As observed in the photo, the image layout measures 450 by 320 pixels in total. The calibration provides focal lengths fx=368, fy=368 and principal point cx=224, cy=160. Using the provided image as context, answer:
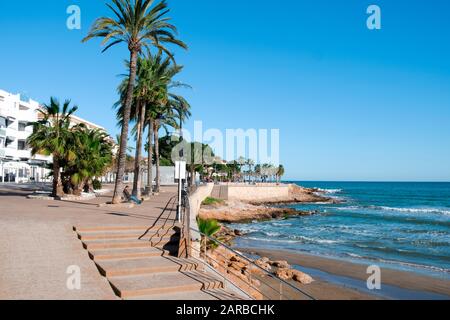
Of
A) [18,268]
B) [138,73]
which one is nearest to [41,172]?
[138,73]

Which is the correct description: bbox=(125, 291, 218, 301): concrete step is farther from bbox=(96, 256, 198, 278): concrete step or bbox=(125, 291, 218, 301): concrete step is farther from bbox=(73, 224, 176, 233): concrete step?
bbox=(73, 224, 176, 233): concrete step

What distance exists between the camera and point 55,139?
70.4 ft

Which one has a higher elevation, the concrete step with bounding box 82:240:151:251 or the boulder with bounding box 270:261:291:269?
the concrete step with bounding box 82:240:151:251

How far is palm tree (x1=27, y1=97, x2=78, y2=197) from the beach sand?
41.5 feet

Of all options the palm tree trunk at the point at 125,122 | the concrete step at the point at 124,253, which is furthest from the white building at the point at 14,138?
the concrete step at the point at 124,253

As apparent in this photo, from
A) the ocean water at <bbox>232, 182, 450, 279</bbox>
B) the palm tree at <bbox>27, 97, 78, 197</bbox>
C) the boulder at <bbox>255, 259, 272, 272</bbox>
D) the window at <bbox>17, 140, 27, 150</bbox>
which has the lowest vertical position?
the ocean water at <bbox>232, 182, 450, 279</bbox>

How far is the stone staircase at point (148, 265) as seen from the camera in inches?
294

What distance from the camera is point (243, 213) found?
133ft

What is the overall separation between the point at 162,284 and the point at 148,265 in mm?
1102

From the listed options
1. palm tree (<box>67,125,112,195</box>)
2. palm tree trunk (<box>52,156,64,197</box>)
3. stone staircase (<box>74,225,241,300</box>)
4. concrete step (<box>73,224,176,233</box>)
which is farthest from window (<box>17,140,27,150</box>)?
stone staircase (<box>74,225,241,300</box>)

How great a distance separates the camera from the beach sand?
13.8 metres

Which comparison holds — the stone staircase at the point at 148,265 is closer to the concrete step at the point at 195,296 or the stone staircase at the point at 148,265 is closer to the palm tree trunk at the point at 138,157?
the concrete step at the point at 195,296

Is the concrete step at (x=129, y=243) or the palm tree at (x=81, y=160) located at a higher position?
the palm tree at (x=81, y=160)
